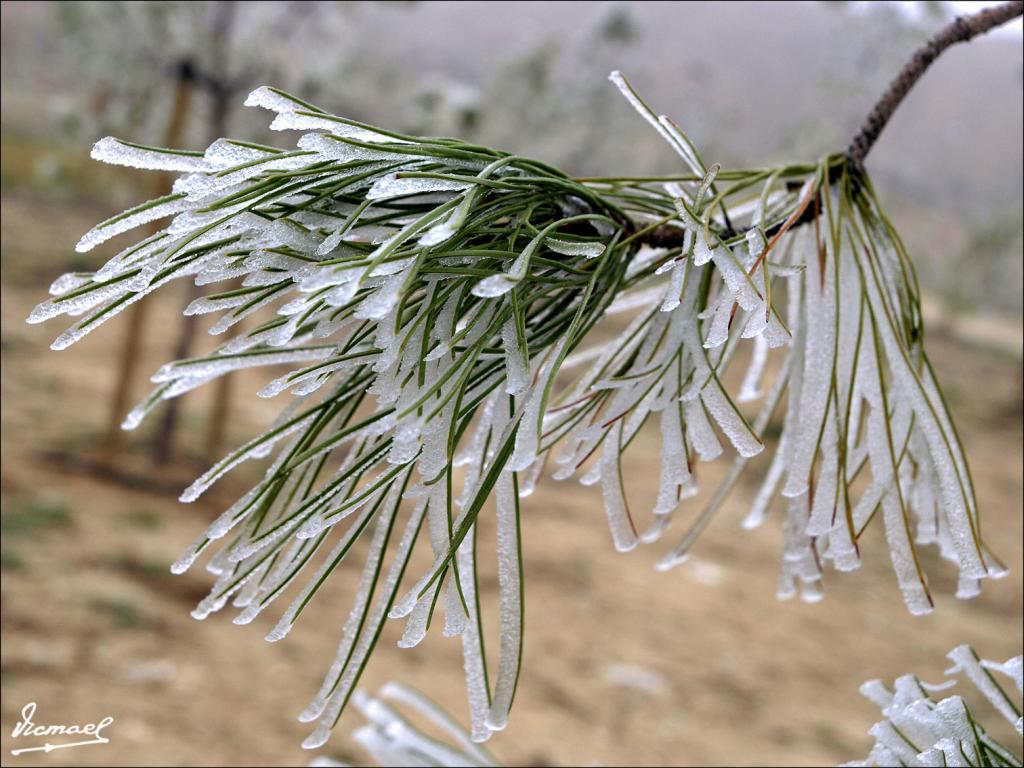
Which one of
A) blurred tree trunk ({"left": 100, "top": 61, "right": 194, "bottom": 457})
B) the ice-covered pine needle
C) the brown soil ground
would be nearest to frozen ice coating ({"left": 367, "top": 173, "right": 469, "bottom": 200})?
the ice-covered pine needle

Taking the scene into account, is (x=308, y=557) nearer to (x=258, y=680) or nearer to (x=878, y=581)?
(x=258, y=680)

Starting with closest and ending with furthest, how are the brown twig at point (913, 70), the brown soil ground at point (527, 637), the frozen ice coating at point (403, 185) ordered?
1. the frozen ice coating at point (403, 185)
2. the brown twig at point (913, 70)
3. the brown soil ground at point (527, 637)

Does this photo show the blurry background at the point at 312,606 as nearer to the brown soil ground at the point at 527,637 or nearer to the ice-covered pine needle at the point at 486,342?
the brown soil ground at the point at 527,637

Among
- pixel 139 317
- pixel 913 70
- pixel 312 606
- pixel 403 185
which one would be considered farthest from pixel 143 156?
pixel 139 317

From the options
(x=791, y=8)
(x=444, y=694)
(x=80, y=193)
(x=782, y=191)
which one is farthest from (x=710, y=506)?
(x=791, y=8)

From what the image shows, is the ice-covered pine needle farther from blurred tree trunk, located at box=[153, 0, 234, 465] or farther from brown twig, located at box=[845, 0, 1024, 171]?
blurred tree trunk, located at box=[153, 0, 234, 465]

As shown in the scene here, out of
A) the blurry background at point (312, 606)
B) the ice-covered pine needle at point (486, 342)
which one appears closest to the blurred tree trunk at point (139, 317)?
the blurry background at point (312, 606)

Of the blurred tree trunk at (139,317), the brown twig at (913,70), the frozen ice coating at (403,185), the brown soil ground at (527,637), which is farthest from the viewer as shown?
the blurred tree trunk at (139,317)
